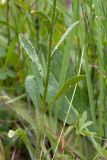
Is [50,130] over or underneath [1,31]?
underneath

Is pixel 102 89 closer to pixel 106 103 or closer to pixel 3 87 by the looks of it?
pixel 106 103

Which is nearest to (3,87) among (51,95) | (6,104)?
(6,104)

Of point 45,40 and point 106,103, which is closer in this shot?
point 106,103

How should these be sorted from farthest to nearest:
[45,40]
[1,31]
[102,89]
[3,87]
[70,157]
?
[1,31] < [45,40] < [3,87] < [102,89] < [70,157]

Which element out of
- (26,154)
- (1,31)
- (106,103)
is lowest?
(26,154)

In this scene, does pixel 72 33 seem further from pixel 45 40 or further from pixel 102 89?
pixel 45 40

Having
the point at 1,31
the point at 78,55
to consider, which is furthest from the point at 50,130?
the point at 1,31

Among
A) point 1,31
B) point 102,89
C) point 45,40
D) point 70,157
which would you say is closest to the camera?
point 70,157
